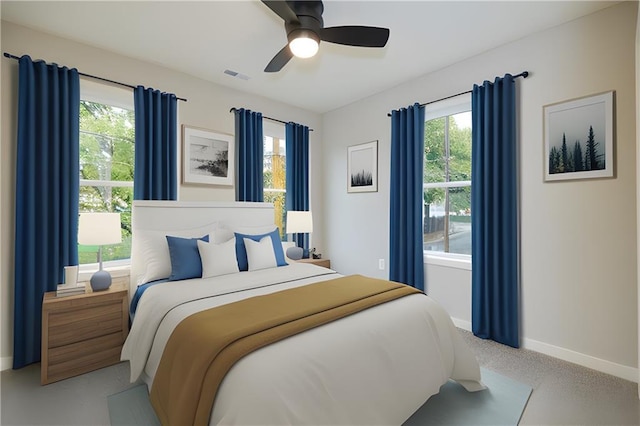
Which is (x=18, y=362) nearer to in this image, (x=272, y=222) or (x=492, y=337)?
(x=272, y=222)

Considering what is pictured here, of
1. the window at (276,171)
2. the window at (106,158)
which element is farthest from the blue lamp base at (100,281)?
the window at (276,171)

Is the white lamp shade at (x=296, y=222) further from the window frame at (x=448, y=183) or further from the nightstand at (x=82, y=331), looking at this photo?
the nightstand at (x=82, y=331)

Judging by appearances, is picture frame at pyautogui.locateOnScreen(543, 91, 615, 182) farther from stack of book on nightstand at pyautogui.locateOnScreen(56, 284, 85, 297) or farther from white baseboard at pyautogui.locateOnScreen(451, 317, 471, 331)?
stack of book on nightstand at pyautogui.locateOnScreen(56, 284, 85, 297)

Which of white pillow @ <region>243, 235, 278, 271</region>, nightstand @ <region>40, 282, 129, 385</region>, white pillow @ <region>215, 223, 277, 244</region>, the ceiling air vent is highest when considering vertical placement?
the ceiling air vent

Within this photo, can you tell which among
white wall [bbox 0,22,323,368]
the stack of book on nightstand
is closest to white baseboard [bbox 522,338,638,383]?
white wall [bbox 0,22,323,368]

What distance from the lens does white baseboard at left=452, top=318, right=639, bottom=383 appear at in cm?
228

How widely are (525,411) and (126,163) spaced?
399 centimetres

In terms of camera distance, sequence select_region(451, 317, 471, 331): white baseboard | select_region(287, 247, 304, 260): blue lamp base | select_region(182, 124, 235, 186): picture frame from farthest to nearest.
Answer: select_region(287, 247, 304, 260): blue lamp base < select_region(182, 124, 235, 186): picture frame < select_region(451, 317, 471, 331): white baseboard

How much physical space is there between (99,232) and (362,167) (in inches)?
123

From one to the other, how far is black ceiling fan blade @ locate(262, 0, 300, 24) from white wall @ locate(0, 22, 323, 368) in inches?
76.4

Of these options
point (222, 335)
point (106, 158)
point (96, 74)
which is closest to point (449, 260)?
point (222, 335)

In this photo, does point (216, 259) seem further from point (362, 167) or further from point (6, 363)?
point (362, 167)

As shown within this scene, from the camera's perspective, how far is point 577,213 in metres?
2.53

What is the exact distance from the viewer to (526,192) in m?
2.80
